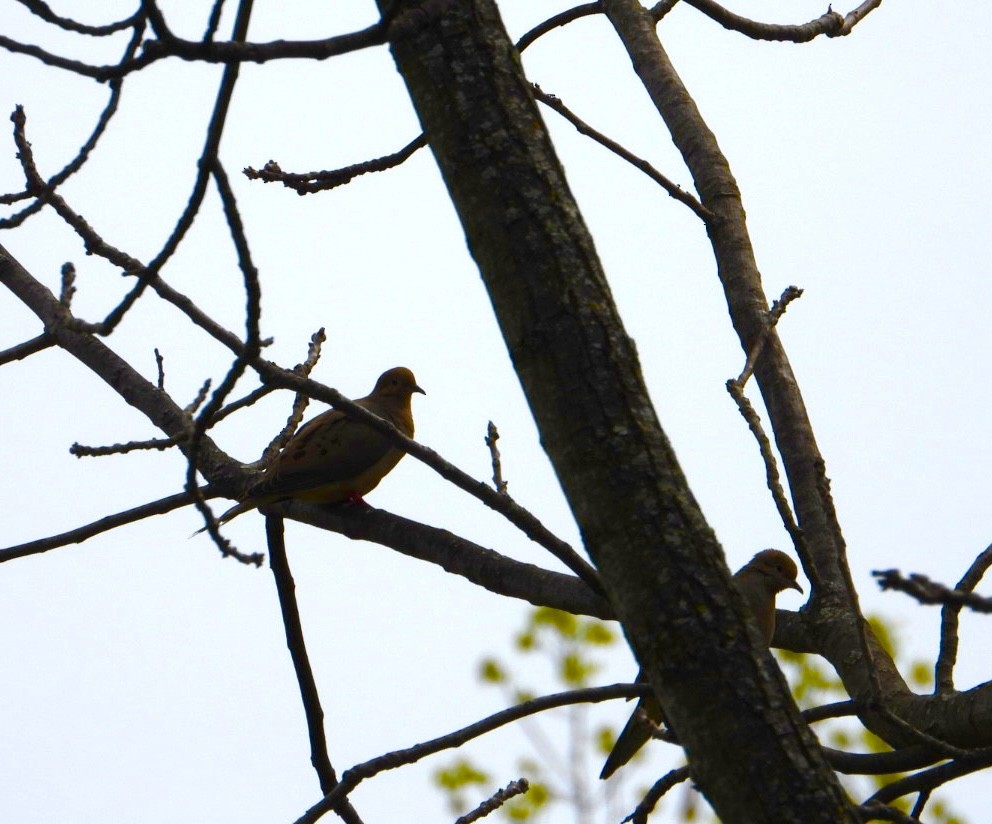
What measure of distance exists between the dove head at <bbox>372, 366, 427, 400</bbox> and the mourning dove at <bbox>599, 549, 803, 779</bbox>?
8.35ft

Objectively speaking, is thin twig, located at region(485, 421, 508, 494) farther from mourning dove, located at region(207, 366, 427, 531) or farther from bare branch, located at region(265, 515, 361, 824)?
mourning dove, located at region(207, 366, 427, 531)

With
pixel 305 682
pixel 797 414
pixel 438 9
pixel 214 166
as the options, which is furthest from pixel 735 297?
pixel 214 166

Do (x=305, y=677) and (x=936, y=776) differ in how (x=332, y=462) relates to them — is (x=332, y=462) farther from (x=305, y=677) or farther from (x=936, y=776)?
(x=936, y=776)

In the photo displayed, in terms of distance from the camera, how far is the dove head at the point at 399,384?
25.2 feet

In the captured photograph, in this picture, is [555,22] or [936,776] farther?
[555,22]

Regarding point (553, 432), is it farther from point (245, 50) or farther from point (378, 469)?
point (378, 469)

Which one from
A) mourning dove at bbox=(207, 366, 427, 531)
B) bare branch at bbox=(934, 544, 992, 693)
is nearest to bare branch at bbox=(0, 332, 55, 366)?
mourning dove at bbox=(207, 366, 427, 531)

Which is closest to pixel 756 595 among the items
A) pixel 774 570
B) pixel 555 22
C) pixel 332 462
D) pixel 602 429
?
pixel 774 570

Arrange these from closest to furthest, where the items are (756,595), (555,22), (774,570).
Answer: (555,22) < (756,595) < (774,570)

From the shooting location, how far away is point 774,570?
5867 millimetres

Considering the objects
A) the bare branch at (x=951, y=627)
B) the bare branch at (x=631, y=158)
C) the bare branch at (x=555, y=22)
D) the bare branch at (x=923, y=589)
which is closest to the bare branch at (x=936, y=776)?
the bare branch at (x=951, y=627)

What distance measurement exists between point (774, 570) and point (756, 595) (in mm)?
450

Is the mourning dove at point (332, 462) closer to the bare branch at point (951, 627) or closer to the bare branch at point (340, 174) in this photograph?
the bare branch at point (340, 174)

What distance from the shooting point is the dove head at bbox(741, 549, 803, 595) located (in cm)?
584
